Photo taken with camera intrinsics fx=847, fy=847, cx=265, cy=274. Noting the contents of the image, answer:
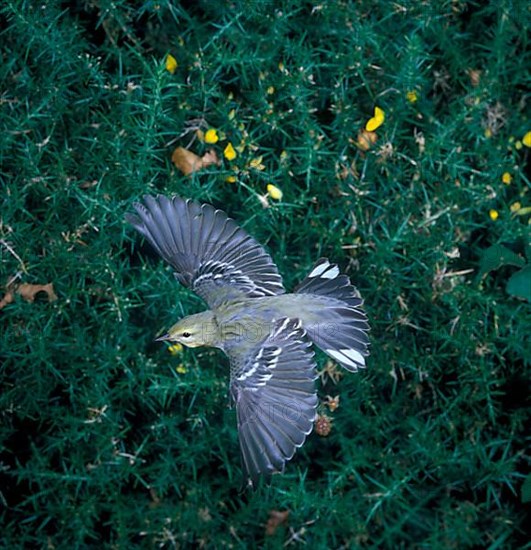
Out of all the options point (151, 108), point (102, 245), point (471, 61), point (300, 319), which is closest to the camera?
point (300, 319)

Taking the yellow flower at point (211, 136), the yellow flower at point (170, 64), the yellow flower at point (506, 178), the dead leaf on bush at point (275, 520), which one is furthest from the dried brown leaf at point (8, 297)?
the yellow flower at point (506, 178)

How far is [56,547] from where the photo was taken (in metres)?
3.88

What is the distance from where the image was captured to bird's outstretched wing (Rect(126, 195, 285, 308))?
3.16 metres

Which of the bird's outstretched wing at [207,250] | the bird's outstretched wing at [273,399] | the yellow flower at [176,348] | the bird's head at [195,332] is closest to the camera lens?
the bird's outstretched wing at [273,399]

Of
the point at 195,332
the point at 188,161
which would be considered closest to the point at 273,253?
the point at 188,161

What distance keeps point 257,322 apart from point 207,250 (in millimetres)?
395

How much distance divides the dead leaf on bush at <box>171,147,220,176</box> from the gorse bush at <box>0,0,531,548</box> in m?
0.04

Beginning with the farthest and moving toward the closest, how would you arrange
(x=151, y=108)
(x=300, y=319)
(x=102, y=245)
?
(x=102, y=245)
(x=151, y=108)
(x=300, y=319)

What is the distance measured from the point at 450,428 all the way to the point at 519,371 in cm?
43

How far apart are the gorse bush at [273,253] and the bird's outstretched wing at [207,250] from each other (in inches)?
14.9

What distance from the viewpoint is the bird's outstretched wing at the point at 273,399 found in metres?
2.67

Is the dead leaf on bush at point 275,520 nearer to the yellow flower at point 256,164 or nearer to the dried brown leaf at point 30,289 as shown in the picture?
the dried brown leaf at point 30,289

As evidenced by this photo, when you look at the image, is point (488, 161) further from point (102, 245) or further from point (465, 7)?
point (102, 245)

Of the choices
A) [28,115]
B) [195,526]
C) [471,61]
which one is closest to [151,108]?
[28,115]
